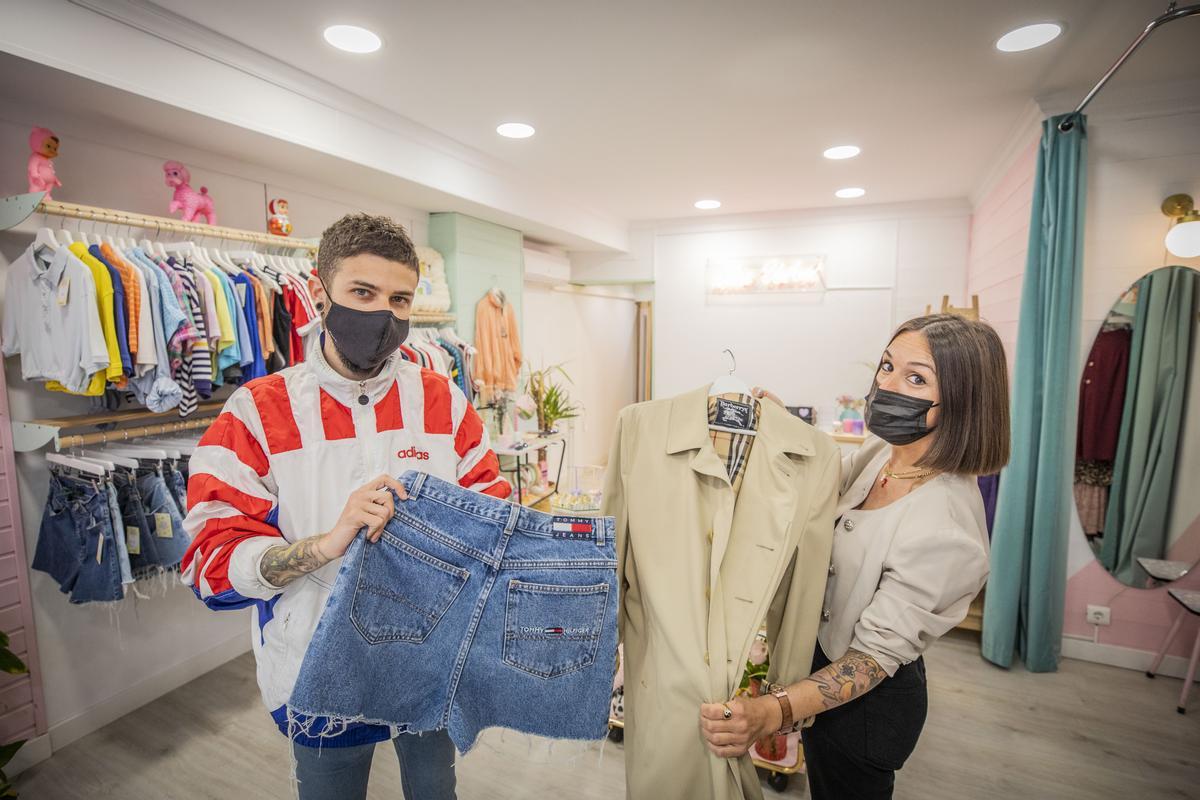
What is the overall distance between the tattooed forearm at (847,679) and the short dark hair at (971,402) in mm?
447

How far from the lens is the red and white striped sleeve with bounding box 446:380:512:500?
1328 mm

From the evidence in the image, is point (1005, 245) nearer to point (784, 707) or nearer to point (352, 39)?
point (784, 707)

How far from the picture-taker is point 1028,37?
2.21 metres

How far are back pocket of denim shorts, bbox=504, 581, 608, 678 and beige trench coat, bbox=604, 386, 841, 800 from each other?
19cm

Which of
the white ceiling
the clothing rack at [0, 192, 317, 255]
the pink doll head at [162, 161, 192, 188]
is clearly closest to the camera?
the clothing rack at [0, 192, 317, 255]

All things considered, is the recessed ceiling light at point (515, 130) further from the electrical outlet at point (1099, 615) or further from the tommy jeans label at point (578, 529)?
the electrical outlet at point (1099, 615)

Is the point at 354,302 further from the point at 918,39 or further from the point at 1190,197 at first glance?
the point at 1190,197

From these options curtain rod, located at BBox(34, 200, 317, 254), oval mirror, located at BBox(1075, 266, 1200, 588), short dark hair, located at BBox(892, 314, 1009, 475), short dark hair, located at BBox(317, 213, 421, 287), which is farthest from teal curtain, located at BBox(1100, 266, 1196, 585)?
curtain rod, located at BBox(34, 200, 317, 254)

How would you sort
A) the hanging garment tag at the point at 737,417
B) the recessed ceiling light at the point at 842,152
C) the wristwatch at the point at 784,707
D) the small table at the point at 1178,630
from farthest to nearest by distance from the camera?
the recessed ceiling light at the point at 842,152, the small table at the point at 1178,630, the hanging garment tag at the point at 737,417, the wristwatch at the point at 784,707

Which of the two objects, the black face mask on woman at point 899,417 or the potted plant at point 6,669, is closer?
the black face mask on woman at point 899,417

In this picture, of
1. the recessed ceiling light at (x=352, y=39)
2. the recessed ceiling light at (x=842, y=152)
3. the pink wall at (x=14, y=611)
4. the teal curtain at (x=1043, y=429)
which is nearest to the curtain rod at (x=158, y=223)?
the pink wall at (x=14, y=611)

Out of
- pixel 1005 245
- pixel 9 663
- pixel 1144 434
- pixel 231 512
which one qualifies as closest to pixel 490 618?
pixel 231 512

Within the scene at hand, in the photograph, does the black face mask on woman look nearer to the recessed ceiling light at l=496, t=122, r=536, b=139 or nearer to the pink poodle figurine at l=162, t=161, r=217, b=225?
the recessed ceiling light at l=496, t=122, r=536, b=139

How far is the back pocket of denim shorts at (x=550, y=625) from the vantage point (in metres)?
1.07
